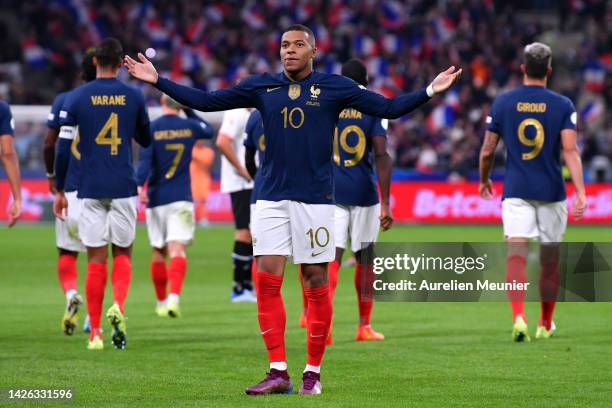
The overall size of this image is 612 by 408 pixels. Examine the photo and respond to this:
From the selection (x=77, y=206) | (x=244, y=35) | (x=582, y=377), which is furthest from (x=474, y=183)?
(x=582, y=377)

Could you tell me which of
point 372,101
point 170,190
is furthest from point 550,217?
point 170,190

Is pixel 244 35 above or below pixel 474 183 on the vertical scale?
above

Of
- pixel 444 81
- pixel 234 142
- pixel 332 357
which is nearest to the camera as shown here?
pixel 444 81

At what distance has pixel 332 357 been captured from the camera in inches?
380

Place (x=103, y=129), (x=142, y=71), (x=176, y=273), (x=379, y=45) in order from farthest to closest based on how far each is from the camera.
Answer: (x=379, y=45) < (x=176, y=273) < (x=103, y=129) < (x=142, y=71)

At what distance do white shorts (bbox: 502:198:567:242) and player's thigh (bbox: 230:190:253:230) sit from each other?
4.51 m

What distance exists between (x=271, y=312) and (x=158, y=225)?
5644 mm

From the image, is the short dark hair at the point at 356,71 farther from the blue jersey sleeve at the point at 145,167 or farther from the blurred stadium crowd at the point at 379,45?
the blurred stadium crowd at the point at 379,45

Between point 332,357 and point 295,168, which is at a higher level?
point 295,168

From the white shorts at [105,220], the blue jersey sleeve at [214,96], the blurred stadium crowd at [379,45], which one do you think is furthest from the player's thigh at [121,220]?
the blurred stadium crowd at [379,45]

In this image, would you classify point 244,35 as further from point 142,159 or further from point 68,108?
point 68,108

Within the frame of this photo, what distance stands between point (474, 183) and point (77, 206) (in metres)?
19.5

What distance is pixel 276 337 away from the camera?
25.3 feet

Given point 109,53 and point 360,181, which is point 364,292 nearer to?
point 360,181
